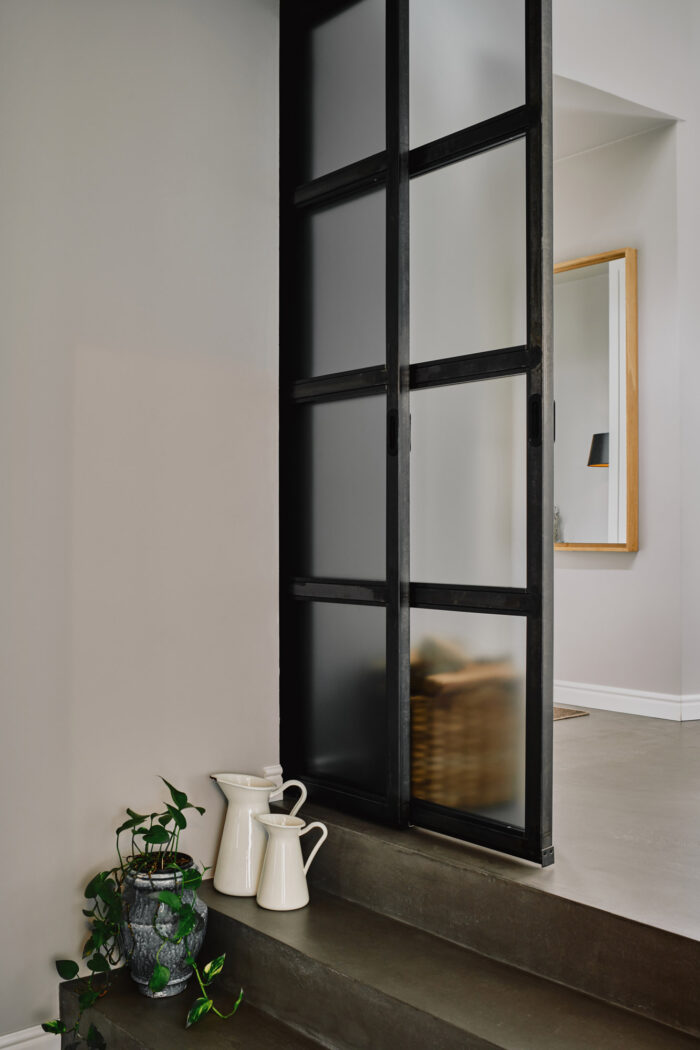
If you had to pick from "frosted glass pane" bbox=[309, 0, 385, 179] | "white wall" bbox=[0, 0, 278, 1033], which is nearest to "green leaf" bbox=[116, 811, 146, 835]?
"white wall" bbox=[0, 0, 278, 1033]

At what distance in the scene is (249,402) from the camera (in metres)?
2.81

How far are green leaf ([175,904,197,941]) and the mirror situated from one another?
104 inches

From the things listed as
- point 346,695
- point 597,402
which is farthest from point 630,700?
point 346,695

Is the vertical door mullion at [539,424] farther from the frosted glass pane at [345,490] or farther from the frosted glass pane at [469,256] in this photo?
the frosted glass pane at [345,490]

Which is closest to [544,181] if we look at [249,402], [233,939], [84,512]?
[249,402]

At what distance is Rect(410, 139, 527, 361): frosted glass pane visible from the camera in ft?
7.47

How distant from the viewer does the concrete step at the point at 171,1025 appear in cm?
202

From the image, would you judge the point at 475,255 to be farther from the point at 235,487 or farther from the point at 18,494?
the point at 18,494

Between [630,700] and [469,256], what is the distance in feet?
8.12

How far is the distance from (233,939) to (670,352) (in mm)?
2960

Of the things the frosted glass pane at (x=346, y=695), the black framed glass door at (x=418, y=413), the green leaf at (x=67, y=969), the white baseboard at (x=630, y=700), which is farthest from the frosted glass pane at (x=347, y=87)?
the white baseboard at (x=630, y=700)

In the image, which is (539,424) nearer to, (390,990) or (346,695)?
(346,695)

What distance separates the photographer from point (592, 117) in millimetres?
4016

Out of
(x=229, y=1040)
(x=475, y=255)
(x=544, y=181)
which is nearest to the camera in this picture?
(x=229, y=1040)
